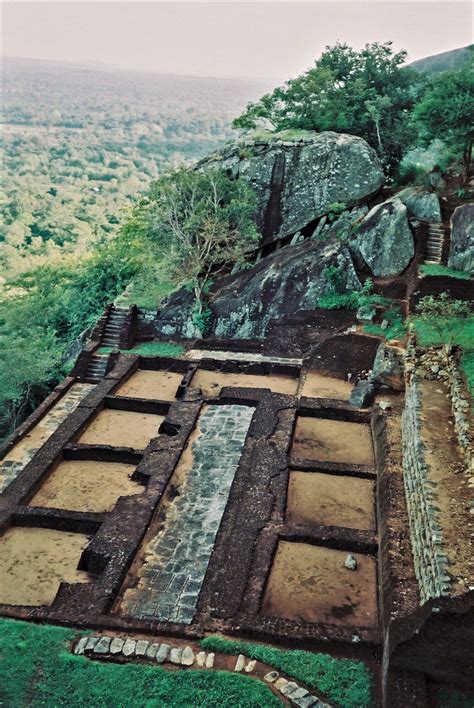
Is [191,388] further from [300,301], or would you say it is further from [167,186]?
[167,186]

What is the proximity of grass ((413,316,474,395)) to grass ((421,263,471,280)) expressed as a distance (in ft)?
7.10

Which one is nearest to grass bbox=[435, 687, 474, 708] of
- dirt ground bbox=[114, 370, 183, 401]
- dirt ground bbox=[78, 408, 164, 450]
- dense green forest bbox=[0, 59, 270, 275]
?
dirt ground bbox=[78, 408, 164, 450]

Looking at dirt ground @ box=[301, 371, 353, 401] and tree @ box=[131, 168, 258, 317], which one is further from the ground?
tree @ box=[131, 168, 258, 317]

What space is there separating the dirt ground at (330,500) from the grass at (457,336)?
2978 mm

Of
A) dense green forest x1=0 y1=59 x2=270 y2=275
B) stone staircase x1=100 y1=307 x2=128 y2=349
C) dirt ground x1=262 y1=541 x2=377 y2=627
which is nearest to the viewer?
dirt ground x1=262 y1=541 x2=377 y2=627

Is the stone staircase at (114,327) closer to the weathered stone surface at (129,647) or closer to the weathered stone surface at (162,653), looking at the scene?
the weathered stone surface at (129,647)

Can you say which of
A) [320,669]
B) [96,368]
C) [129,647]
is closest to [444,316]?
[320,669]

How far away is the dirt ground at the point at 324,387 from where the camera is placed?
47.7 feet

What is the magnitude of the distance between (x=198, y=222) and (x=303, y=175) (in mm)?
4201

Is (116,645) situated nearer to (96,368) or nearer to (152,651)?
(152,651)

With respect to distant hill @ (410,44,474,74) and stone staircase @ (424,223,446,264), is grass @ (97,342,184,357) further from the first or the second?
distant hill @ (410,44,474,74)

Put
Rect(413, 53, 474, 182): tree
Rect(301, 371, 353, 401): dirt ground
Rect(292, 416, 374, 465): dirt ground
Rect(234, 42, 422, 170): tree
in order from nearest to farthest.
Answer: Rect(292, 416, 374, 465): dirt ground → Rect(301, 371, 353, 401): dirt ground → Rect(413, 53, 474, 182): tree → Rect(234, 42, 422, 170): tree

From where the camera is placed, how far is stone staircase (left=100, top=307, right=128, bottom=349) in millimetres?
18156

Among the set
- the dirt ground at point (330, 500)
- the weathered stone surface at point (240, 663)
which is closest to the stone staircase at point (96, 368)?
the dirt ground at point (330, 500)
